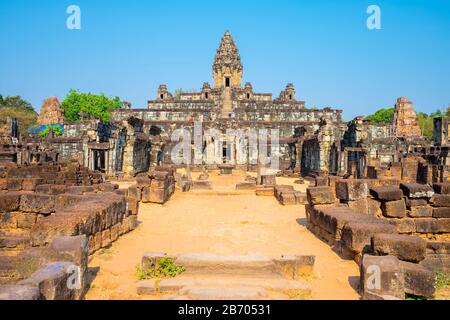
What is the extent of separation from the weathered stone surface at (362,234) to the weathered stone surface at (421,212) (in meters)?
2.81

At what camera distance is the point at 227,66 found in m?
58.0

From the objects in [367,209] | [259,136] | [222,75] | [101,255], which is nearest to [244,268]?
[101,255]

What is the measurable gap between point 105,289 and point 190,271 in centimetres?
140

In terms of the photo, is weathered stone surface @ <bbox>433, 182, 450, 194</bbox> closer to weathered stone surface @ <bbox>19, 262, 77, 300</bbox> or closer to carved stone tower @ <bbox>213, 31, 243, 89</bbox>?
weathered stone surface @ <bbox>19, 262, 77, 300</bbox>

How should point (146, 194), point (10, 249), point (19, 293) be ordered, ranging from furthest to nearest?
point (146, 194) < point (10, 249) < point (19, 293)

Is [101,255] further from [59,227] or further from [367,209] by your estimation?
[367,209]

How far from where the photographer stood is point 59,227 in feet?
21.3

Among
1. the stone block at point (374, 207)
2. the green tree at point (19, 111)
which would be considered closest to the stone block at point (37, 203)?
the stone block at point (374, 207)

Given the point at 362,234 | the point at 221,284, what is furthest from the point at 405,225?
the point at 221,284

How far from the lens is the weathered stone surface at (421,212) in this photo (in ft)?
30.3

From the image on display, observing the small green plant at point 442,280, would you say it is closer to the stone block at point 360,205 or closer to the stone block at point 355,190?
the stone block at point 360,205

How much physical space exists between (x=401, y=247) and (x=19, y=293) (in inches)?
203

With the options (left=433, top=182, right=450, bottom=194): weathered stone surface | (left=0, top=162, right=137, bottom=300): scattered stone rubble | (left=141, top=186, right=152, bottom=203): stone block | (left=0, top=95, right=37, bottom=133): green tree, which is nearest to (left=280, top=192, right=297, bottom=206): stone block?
(left=141, top=186, right=152, bottom=203): stone block

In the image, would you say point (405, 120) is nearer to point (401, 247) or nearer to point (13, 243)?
point (401, 247)
